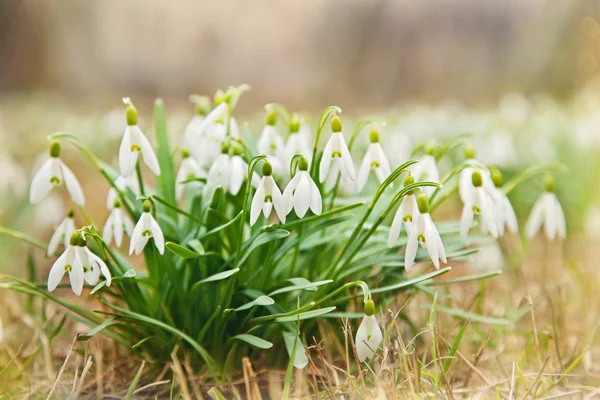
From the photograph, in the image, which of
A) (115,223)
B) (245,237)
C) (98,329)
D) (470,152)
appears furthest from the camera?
(245,237)

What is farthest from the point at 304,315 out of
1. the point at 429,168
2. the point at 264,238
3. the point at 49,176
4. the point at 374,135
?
the point at 49,176

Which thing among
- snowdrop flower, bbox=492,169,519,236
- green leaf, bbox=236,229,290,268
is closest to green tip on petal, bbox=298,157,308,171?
green leaf, bbox=236,229,290,268

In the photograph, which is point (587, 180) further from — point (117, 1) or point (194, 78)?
point (117, 1)

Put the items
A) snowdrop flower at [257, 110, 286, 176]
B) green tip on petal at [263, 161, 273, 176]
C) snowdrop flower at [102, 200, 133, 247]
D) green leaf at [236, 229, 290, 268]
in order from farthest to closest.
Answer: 1. snowdrop flower at [257, 110, 286, 176]
2. snowdrop flower at [102, 200, 133, 247]
3. green leaf at [236, 229, 290, 268]
4. green tip on petal at [263, 161, 273, 176]

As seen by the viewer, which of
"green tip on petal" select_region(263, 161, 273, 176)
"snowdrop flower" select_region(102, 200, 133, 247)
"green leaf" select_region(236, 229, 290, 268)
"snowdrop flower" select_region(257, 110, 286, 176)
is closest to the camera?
"green tip on petal" select_region(263, 161, 273, 176)

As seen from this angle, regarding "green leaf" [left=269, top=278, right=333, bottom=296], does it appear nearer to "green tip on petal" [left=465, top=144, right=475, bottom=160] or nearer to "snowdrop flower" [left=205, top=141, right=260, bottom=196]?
"snowdrop flower" [left=205, top=141, right=260, bottom=196]

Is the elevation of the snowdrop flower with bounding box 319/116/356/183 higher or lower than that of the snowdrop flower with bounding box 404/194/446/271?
higher

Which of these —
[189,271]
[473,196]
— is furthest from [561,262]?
[189,271]

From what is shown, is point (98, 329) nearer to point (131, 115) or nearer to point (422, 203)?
point (131, 115)
